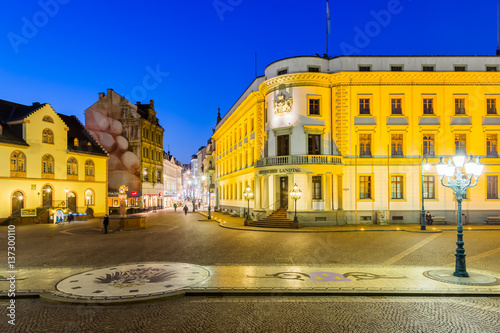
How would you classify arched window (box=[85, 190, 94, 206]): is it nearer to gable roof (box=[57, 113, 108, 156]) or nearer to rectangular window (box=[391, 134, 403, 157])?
gable roof (box=[57, 113, 108, 156])

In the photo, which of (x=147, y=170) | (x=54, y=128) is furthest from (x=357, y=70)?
(x=147, y=170)

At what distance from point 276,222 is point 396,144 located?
43.1 feet

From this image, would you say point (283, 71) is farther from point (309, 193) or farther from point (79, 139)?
point (79, 139)

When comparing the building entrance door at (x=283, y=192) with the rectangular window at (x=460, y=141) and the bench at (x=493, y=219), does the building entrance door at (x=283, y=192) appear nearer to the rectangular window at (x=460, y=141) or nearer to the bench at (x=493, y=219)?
the rectangular window at (x=460, y=141)

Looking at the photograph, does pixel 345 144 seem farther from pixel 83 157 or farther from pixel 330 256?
pixel 83 157

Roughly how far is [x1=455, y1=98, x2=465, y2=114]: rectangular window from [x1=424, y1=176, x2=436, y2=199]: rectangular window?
21.4 ft

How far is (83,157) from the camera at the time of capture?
156 ft

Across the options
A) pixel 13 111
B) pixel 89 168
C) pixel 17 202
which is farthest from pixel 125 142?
pixel 17 202

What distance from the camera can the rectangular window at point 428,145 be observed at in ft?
110

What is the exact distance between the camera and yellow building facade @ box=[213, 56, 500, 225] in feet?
108

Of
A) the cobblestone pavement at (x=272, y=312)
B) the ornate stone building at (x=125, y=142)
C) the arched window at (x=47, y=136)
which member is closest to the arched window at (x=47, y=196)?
the arched window at (x=47, y=136)

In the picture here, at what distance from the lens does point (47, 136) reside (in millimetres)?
43125

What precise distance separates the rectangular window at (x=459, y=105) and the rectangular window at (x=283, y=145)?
1557cm

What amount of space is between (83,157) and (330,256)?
1589 inches
